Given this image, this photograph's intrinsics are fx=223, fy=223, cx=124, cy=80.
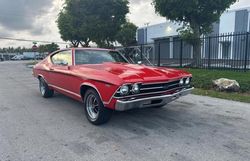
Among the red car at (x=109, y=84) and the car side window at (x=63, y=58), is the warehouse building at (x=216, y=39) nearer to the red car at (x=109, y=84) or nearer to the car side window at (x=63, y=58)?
the red car at (x=109, y=84)

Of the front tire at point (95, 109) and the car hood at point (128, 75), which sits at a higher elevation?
the car hood at point (128, 75)

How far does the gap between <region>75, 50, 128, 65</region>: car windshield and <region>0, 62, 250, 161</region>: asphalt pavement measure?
1288 millimetres

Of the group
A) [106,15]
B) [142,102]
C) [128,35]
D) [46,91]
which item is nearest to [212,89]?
[142,102]

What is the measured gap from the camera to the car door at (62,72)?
5.39 meters

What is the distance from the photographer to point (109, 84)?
3924 mm

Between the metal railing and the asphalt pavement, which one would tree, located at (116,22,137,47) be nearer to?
the metal railing

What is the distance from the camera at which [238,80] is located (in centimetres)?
830

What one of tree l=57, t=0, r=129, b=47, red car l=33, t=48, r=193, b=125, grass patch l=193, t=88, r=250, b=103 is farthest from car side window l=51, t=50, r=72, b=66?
tree l=57, t=0, r=129, b=47

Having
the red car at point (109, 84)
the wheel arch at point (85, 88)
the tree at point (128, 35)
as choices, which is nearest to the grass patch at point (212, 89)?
the red car at point (109, 84)

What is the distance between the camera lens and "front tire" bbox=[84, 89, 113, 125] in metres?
4.32

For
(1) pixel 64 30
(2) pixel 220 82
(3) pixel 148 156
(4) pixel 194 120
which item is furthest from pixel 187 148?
(1) pixel 64 30

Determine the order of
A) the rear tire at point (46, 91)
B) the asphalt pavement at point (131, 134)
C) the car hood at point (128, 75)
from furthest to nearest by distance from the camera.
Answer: the rear tire at point (46, 91) → the car hood at point (128, 75) → the asphalt pavement at point (131, 134)

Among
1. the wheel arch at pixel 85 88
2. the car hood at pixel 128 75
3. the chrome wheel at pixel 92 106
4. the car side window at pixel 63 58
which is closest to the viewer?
the car hood at pixel 128 75

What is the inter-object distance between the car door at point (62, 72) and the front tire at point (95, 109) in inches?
33.1
